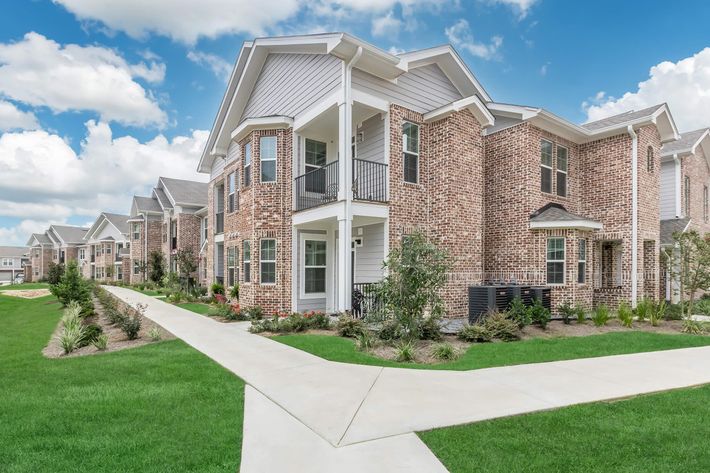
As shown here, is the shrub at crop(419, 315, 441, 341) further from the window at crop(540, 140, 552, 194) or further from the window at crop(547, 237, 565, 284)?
the window at crop(540, 140, 552, 194)

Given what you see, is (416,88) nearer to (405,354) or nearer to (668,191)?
(405,354)

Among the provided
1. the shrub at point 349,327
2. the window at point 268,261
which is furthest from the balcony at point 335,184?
the shrub at point 349,327

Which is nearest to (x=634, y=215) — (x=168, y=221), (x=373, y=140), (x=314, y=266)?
(x=373, y=140)

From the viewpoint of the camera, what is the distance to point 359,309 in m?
11.4

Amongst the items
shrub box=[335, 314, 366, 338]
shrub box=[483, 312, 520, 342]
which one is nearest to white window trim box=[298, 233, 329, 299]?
shrub box=[335, 314, 366, 338]

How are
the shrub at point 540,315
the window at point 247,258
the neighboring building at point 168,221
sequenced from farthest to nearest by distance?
the neighboring building at point 168,221, the window at point 247,258, the shrub at point 540,315

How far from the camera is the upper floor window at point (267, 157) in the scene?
1384 centimetres

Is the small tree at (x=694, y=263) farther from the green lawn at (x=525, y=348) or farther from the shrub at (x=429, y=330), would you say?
the shrub at (x=429, y=330)

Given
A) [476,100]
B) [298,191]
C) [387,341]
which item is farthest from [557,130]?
[387,341]

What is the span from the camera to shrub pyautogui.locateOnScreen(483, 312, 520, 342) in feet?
30.4

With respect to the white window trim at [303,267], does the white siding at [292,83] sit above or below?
above

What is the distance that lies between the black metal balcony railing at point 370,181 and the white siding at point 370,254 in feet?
3.25

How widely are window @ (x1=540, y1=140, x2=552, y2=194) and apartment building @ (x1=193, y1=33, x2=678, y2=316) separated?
0.05 metres

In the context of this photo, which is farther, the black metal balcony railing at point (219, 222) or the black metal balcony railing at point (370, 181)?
the black metal balcony railing at point (219, 222)
